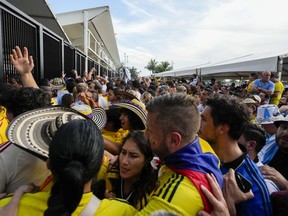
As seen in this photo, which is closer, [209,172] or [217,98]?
[209,172]

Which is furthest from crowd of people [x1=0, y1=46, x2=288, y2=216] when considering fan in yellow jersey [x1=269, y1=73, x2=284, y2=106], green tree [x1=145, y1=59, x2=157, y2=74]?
green tree [x1=145, y1=59, x2=157, y2=74]

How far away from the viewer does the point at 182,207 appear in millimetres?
1220

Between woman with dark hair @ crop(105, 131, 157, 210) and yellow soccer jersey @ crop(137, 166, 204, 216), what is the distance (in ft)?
2.10

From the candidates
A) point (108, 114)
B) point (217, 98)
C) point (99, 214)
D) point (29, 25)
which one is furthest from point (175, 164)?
point (29, 25)

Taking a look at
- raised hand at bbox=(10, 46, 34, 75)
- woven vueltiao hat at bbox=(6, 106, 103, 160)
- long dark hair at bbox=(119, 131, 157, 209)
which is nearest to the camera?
woven vueltiao hat at bbox=(6, 106, 103, 160)

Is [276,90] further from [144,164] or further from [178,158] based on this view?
[178,158]

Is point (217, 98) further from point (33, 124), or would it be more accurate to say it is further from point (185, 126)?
point (33, 124)

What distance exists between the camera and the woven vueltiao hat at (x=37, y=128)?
1413 millimetres

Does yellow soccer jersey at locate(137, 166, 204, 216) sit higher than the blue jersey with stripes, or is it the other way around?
yellow soccer jersey at locate(137, 166, 204, 216)

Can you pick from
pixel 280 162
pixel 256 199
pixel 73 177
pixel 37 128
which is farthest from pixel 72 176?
pixel 280 162

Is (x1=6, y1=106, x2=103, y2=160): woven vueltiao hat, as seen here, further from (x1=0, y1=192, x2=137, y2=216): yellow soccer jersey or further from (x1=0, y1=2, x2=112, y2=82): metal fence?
(x1=0, y1=2, x2=112, y2=82): metal fence

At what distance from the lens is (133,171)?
6.61 ft

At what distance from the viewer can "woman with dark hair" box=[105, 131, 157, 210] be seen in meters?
1.98

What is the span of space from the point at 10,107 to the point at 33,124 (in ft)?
2.01
